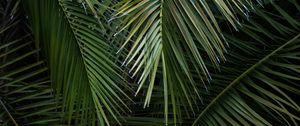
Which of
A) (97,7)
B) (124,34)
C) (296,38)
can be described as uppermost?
(97,7)

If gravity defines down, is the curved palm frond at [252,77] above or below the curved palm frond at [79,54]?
below

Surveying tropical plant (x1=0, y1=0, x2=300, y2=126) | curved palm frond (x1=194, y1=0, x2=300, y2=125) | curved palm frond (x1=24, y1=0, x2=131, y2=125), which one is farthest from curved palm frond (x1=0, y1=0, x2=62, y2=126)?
curved palm frond (x1=194, y1=0, x2=300, y2=125)

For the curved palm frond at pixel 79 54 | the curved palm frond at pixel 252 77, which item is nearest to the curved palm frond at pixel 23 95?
the curved palm frond at pixel 79 54

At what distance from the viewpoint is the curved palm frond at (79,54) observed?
121cm

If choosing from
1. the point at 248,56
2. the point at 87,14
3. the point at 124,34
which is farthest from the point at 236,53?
the point at 87,14

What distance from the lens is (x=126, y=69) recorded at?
1437mm

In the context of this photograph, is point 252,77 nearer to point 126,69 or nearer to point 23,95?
point 126,69

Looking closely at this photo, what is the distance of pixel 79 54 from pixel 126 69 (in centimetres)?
24

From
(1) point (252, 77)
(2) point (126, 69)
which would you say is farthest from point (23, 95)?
(1) point (252, 77)

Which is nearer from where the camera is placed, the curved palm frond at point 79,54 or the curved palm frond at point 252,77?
the curved palm frond at point 79,54

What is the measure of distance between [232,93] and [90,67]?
18.3 inches

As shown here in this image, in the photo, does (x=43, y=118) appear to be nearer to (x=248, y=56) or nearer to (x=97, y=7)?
(x=97, y=7)

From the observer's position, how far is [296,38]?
144 centimetres

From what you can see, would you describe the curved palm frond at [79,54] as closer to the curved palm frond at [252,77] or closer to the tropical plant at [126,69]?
the tropical plant at [126,69]
